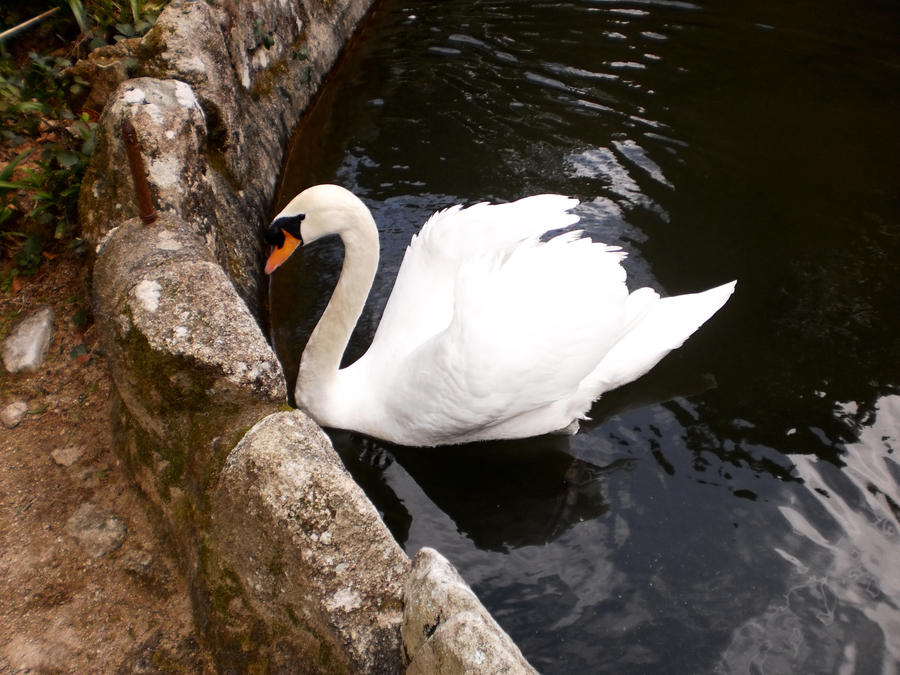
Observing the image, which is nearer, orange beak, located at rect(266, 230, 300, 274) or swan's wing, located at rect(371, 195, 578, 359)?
orange beak, located at rect(266, 230, 300, 274)

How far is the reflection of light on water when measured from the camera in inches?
117

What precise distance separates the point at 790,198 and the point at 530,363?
283cm

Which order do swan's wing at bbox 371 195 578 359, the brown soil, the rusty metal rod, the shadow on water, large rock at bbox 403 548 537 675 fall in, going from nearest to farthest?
1. large rock at bbox 403 548 537 675
2. the brown soil
3. the rusty metal rod
4. the shadow on water
5. swan's wing at bbox 371 195 578 359

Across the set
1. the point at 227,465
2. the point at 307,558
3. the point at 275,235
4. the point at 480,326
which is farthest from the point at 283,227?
the point at 307,558

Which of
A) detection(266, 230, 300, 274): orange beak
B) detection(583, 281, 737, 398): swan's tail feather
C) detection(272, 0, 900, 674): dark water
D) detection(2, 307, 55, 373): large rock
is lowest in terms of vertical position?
detection(272, 0, 900, 674): dark water

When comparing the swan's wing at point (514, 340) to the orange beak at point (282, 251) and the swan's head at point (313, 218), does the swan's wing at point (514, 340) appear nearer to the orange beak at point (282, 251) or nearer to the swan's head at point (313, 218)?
the swan's head at point (313, 218)

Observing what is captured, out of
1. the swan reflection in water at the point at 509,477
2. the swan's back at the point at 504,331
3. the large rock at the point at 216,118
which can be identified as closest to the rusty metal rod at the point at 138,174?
the large rock at the point at 216,118

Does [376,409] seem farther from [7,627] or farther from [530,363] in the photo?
[7,627]

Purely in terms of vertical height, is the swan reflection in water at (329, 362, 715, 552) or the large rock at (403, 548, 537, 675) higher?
the large rock at (403, 548, 537, 675)

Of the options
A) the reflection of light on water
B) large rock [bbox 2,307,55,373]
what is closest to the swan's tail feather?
the reflection of light on water

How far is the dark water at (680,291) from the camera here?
126 inches

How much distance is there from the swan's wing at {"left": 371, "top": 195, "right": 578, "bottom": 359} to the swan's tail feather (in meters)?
0.58

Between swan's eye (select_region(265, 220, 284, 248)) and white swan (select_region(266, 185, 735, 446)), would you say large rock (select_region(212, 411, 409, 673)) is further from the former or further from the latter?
swan's eye (select_region(265, 220, 284, 248))

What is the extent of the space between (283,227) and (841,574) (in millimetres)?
2786
